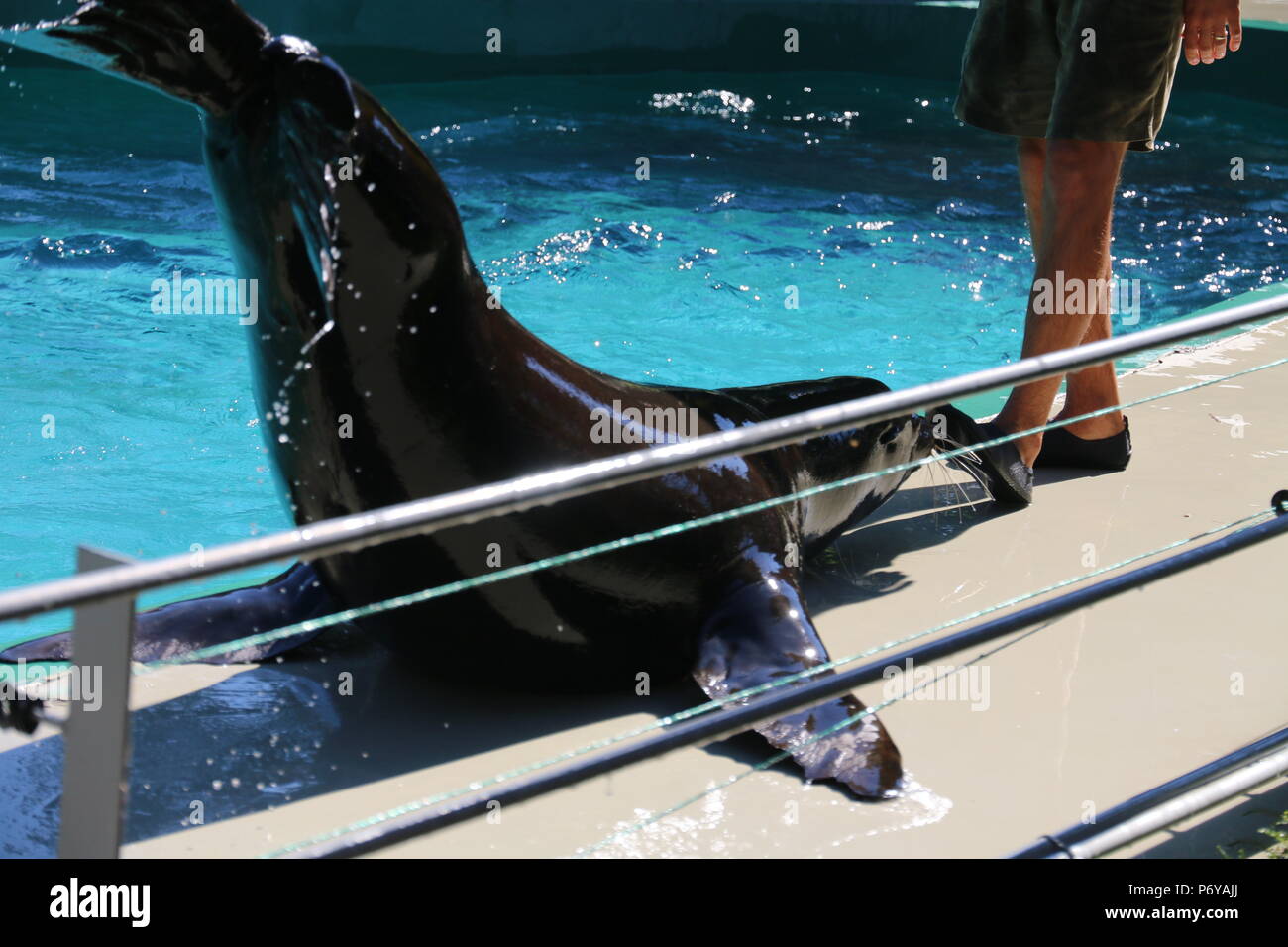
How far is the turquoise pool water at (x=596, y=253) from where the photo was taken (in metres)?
5.55

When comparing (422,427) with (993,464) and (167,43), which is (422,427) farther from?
(993,464)

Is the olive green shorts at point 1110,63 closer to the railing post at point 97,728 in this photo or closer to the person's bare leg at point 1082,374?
the person's bare leg at point 1082,374

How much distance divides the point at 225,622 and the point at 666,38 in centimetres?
1245

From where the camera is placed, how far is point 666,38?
14.4 m

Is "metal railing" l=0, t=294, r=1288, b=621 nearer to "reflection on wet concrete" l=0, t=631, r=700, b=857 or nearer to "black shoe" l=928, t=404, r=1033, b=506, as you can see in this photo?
"reflection on wet concrete" l=0, t=631, r=700, b=857

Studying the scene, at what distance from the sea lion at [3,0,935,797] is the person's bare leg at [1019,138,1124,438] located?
150 centimetres

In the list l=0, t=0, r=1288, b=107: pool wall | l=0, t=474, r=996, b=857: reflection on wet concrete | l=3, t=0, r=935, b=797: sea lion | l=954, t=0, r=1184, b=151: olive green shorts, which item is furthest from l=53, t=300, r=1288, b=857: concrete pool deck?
l=0, t=0, r=1288, b=107: pool wall

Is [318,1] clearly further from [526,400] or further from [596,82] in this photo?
[526,400]

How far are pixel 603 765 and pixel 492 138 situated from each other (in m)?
10.00

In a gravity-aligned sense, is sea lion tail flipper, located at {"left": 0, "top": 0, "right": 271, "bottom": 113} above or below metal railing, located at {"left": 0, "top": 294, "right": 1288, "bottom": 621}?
above

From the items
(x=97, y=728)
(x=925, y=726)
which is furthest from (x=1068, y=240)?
(x=97, y=728)

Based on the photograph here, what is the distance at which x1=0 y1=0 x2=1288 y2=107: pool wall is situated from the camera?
13641mm

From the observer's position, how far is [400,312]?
2.44 meters
